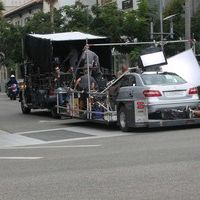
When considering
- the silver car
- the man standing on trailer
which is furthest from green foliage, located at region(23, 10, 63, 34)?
the silver car

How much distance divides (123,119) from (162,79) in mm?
1535

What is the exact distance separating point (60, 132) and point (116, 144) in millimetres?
4302

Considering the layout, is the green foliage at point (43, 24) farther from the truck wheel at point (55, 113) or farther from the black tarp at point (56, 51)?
the truck wheel at point (55, 113)

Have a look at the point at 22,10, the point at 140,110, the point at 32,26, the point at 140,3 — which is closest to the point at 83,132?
the point at 140,110

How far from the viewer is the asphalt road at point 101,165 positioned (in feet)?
27.0

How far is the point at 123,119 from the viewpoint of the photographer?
16.9 metres

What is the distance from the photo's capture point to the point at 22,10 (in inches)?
2699

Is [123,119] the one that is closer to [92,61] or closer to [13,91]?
[92,61]

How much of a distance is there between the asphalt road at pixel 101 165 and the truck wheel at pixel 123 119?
0.76ft

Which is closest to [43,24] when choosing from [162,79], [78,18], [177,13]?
[78,18]

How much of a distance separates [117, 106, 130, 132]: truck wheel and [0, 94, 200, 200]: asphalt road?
9.1 inches

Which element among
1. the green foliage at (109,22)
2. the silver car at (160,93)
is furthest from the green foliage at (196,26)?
the silver car at (160,93)

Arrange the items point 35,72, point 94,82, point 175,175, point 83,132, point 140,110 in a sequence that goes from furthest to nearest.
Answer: point 35,72 < point 94,82 < point 83,132 < point 140,110 < point 175,175

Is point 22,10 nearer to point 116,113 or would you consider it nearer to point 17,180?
point 116,113
